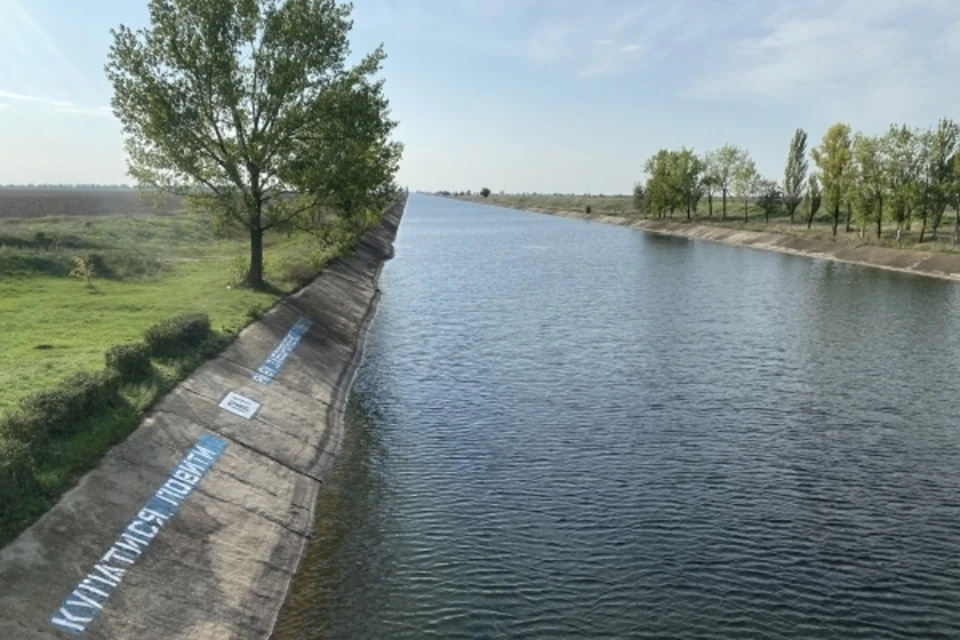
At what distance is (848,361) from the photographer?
1608 inches

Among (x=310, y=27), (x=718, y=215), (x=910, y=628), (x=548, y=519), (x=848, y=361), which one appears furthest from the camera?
(x=718, y=215)

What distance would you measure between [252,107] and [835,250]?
8534cm

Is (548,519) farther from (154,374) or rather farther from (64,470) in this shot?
(154,374)

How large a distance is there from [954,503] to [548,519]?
511 inches

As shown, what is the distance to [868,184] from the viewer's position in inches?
3917

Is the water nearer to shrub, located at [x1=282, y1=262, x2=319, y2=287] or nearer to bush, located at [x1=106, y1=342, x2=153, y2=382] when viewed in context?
shrub, located at [x1=282, y1=262, x2=319, y2=287]

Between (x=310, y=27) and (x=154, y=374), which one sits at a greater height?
(x=310, y=27)

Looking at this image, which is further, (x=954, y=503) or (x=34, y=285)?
(x=34, y=285)

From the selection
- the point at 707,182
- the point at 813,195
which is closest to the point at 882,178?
the point at 813,195

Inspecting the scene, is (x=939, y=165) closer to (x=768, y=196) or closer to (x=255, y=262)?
(x=768, y=196)

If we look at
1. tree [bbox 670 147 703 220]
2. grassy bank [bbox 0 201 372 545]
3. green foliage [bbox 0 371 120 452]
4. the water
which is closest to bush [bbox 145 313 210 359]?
grassy bank [bbox 0 201 372 545]

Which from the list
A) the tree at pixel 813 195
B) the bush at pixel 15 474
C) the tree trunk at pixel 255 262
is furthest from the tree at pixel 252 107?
the tree at pixel 813 195

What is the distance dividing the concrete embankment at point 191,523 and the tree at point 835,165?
96.7 meters

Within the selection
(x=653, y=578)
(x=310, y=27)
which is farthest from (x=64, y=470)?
(x=310, y=27)
